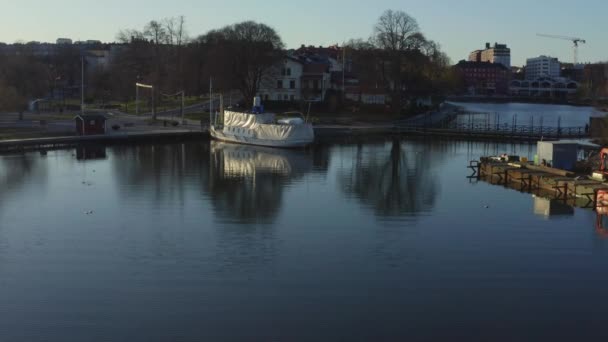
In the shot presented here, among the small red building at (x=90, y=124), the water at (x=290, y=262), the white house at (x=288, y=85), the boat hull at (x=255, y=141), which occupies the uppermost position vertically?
the white house at (x=288, y=85)

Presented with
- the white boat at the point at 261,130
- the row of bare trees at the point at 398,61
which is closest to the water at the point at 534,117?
the row of bare trees at the point at 398,61

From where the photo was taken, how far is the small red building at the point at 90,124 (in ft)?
161

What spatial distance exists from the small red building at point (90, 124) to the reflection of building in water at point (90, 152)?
275cm

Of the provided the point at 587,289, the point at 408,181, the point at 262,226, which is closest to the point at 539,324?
the point at 587,289

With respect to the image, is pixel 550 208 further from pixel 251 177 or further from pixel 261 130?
pixel 261 130

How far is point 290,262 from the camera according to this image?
1762cm

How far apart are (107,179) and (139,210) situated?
28.0 ft

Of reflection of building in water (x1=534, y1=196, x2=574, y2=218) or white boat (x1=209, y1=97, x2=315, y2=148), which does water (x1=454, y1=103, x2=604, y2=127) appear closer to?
white boat (x1=209, y1=97, x2=315, y2=148)

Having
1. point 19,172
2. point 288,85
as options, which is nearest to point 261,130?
point 19,172

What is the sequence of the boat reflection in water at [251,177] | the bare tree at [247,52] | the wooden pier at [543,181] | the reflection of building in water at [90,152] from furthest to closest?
the bare tree at [247,52] < the reflection of building in water at [90,152] < the wooden pier at [543,181] < the boat reflection in water at [251,177]

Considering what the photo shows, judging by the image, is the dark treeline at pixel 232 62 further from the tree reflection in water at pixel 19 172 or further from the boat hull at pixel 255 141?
the tree reflection in water at pixel 19 172

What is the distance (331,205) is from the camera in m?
25.9

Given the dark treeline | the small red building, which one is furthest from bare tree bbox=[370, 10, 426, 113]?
the small red building

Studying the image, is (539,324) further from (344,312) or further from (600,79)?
(600,79)
